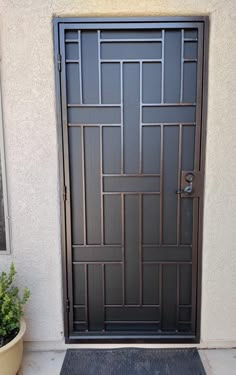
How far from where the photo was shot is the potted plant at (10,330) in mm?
1786

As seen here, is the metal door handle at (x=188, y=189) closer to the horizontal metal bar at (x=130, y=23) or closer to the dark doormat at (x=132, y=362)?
the horizontal metal bar at (x=130, y=23)

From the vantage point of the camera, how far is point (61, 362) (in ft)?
6.77

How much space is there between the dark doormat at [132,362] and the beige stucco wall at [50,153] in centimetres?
20

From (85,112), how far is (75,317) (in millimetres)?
1517

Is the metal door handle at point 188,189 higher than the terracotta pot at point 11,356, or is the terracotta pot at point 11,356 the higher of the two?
the metal door handle at point 188,189

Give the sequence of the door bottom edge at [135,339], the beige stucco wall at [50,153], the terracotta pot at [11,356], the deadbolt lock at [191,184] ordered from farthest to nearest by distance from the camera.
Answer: the door bottom edge at [135,339], the deadbolt lock at [191,184], the beige stucco wall at [50,153], the terracotta pot at [11,356]

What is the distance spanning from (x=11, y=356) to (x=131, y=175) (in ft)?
4.54

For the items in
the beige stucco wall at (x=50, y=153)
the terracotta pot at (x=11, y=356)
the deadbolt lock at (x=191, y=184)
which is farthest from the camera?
the deadbolt lock at (x=191, y=184)

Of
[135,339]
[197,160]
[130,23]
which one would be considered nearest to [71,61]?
[130,23]

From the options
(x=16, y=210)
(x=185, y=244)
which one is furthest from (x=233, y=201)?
(x=16, y=210)

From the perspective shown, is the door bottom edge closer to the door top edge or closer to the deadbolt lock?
the deadbolt lock

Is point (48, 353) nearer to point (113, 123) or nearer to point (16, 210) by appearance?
point (16, 210)

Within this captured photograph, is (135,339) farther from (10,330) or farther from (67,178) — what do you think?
(67,178)

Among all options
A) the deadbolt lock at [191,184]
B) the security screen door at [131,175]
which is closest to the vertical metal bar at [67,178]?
the security screen door at [131,175]
